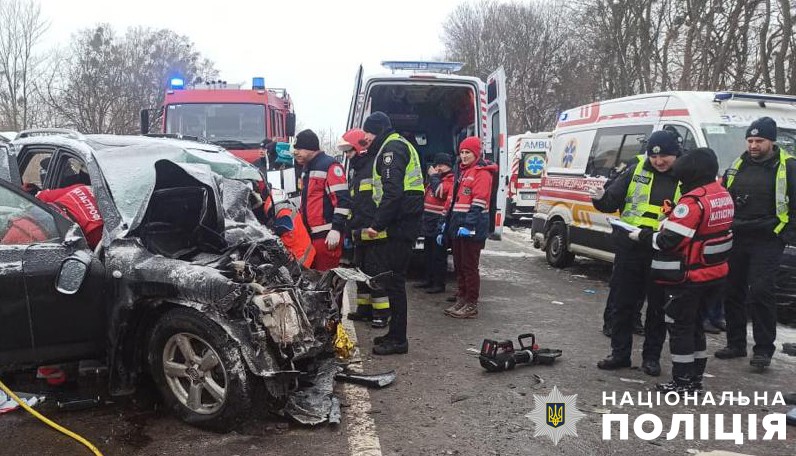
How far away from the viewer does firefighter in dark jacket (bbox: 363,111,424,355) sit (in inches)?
199

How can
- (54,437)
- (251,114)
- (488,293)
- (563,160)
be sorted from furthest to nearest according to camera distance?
(251,114) < (563,160) < (488,293) < (54,437)

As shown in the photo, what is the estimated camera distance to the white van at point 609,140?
6.81m

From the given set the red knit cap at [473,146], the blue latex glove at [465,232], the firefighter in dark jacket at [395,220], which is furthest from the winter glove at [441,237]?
the firefighter in dark jacket at [395,220]

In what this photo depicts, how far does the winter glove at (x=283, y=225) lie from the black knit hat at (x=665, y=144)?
292 centimetres

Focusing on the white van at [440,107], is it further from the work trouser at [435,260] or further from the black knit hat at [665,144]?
the black knit hat at [665,144]

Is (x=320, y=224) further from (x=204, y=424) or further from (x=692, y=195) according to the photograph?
(x=692, y=195)

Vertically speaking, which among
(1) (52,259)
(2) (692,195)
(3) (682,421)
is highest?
(2) (692,195)

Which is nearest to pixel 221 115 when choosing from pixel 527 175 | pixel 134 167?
pixel 527 175

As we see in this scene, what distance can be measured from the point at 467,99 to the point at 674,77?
61.5ft

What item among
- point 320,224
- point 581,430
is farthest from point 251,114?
point 581,430

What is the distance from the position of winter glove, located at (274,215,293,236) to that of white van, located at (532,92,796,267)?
4.23 meters

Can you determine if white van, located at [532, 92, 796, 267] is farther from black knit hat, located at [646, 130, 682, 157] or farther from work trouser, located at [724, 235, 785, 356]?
black knit hat, located at [646, 130, 682, 157]

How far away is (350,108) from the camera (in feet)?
25.9

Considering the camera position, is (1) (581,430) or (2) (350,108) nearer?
(1) (581,430)
